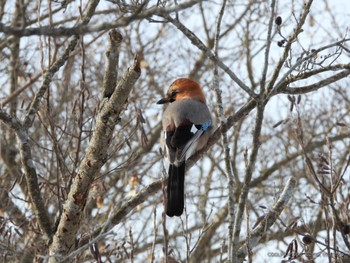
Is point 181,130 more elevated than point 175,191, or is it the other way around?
point 181,130

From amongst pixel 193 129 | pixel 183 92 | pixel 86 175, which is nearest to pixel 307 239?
pixel 86 175

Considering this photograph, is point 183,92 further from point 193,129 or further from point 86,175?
point 86,175

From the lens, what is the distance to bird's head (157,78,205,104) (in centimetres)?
679

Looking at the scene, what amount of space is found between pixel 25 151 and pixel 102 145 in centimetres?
65

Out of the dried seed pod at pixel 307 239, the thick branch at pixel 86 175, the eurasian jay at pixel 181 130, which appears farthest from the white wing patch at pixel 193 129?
the dried seed pod at pixel 307 239

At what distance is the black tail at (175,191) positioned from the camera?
5059 mm

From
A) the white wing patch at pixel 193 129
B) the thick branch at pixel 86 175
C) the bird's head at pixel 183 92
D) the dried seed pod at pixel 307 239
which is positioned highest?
the bird's head at pixel 183 92

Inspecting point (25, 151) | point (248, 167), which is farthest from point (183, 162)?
point (248, 167)

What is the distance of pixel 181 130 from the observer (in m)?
6.05

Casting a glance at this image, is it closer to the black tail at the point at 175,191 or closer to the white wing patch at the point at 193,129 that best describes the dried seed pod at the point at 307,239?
the black tail at the point at 175,191

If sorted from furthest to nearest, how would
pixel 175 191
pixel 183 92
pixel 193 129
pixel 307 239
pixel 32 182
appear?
pixel 183 92 < pixel 193 129 < pixel 175 191 < pixel 32 182 < pixel 307 239

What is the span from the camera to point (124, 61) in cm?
1184

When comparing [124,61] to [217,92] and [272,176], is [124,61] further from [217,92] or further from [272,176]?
[217,92]

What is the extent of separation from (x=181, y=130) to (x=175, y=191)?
101cm
